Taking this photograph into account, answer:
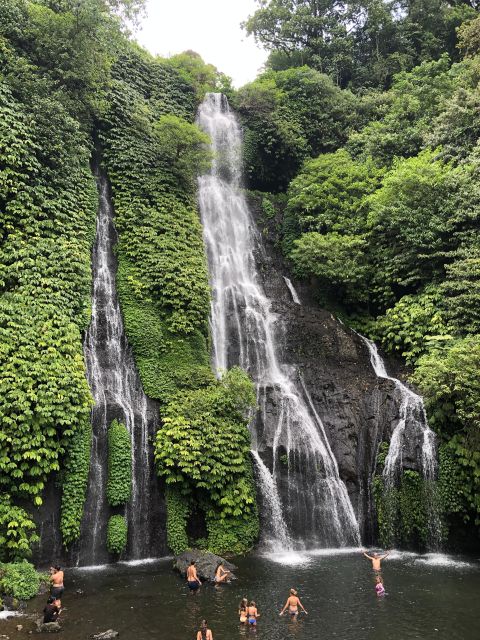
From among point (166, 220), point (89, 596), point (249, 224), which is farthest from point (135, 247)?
point (89, 596)

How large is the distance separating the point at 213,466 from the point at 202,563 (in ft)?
9.85

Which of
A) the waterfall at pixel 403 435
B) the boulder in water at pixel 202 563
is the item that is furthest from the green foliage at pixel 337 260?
the boulder in water at pixel 202 563

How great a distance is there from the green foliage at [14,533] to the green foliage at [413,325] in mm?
14522

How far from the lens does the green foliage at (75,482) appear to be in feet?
44.8

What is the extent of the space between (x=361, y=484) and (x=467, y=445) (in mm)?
3673

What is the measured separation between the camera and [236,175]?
99.3 ft

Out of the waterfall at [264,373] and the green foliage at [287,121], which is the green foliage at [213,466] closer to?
the waterfall at [264,373]

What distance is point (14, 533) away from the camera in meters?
12.5

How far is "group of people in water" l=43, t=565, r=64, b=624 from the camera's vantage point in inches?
385

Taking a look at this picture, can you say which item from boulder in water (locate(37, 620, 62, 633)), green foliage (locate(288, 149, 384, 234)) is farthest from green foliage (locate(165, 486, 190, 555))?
green foliage (locate(288, 149, 384, 234))

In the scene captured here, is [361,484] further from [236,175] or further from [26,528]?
[236,175]

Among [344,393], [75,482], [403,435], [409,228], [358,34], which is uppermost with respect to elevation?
[358,34]

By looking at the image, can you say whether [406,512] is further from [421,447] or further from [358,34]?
[358,34]

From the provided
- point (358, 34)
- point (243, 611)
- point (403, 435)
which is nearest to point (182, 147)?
point (403, 435)
